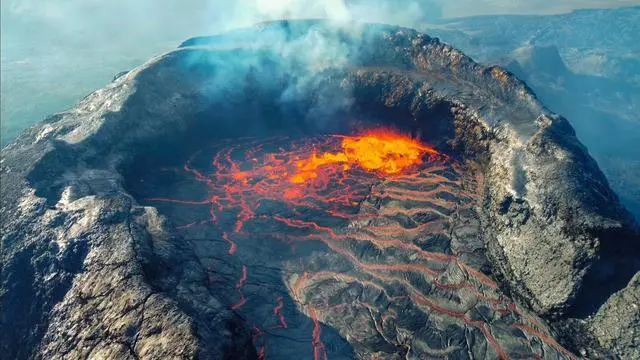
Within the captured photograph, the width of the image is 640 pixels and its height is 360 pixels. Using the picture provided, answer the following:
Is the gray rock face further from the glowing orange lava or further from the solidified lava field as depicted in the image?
the glowing orange lava

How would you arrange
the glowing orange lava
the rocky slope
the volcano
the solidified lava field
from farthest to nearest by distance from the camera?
the rocky slope, the glowing orange lava, the solidified lava field, the volcano

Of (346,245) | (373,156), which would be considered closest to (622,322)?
(346,245)

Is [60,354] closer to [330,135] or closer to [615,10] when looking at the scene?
[330,135]

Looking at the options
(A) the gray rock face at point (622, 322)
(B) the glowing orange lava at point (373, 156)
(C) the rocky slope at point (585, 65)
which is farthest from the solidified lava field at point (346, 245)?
(C) the rocky slope at point (585, 65)

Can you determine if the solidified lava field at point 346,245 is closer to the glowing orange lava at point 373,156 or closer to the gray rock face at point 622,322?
the glowing orange lava at point 373,156

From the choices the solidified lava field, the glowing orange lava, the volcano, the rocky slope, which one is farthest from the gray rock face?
the rocky slope

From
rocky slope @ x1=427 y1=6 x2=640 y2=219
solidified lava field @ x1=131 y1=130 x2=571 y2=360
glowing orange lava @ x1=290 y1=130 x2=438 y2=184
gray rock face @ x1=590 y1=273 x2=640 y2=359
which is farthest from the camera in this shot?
rocky slope @ x1=427 y1=6 x2=640 y2=219
